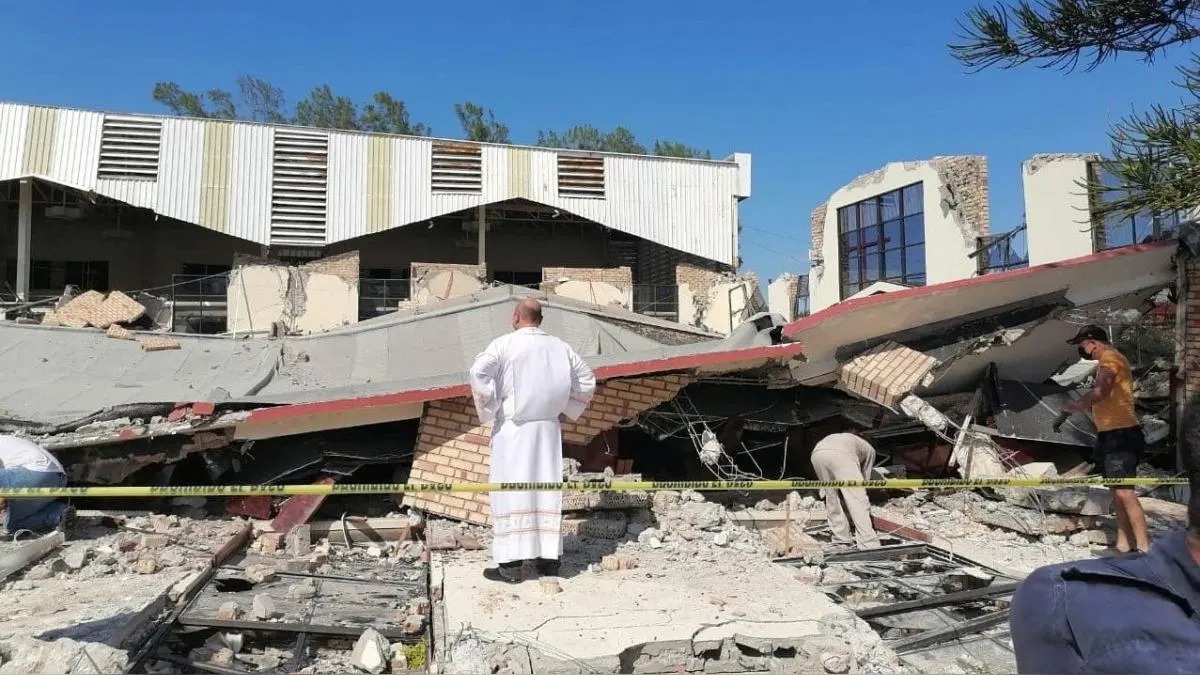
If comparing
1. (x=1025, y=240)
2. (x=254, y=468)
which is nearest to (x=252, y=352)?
(x=254, y=468)

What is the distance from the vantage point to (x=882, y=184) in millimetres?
19734

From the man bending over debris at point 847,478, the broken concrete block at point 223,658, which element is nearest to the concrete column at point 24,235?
the broken concrete block at point 223,658

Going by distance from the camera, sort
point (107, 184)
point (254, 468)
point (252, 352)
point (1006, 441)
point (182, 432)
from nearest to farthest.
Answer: point (182, 432) < point (254, 468) < point (1006, 441) < point (252, 352) < point (107, 184)

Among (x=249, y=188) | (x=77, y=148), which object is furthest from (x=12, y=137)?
(x=249, y=188)

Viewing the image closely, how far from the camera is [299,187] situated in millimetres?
18359

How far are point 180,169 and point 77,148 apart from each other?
209 centimetres

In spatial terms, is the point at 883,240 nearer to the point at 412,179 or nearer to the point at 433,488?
the point at 412,179

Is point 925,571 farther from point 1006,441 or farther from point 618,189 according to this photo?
point 618,189

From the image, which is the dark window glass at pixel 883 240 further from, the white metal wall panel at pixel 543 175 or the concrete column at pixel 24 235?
the concrete column at pixel 24 235

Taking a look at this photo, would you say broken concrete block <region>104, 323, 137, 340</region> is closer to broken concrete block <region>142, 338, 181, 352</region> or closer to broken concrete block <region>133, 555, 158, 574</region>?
broken concrete block <region>142, 338, 181, 352</region>

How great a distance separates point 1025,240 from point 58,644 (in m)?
16.2

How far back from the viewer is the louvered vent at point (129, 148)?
1728 centimetres

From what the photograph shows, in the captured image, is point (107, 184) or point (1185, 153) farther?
point (107, 184)

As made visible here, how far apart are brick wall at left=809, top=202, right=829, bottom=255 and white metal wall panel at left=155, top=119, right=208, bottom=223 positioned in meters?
15.8
